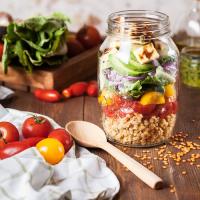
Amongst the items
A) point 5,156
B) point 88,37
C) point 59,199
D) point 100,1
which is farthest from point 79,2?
point 59,199

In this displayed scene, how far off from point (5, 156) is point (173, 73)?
1.47ft

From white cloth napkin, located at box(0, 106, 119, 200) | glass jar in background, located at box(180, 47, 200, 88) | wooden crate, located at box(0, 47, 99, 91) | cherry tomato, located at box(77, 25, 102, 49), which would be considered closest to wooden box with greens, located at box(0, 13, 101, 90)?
wooden crate, located at box(0, 47, 99, 91)

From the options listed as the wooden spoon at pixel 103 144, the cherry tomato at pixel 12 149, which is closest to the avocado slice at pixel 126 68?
the wooden spoon at pixel 103 144

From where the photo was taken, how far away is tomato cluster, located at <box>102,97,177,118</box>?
1339 millimetres

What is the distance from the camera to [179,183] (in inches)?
47.9

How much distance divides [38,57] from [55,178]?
65 cm

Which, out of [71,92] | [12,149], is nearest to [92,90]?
[71,92]

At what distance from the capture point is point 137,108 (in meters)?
1.34

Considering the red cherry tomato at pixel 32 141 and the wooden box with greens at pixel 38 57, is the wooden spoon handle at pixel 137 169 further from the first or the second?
the wooden box with greens at pixel 38 57

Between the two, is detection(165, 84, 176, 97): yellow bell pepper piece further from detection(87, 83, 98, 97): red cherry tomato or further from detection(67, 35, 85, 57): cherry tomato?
detection(67, 35, 85, 57): cherry tomato

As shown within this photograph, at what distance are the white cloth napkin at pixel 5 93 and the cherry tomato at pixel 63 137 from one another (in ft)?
1.32

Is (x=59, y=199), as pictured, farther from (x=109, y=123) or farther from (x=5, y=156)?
(x=109, y=123)

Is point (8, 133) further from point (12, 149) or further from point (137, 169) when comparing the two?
point (137, 169)

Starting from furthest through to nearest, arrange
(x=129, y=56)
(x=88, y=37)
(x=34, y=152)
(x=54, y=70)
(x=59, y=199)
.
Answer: (x=88, y=37) < (x=54, y=70) < (x=129, y=56) < (x=34, y=152) < (x=59, y=199)
